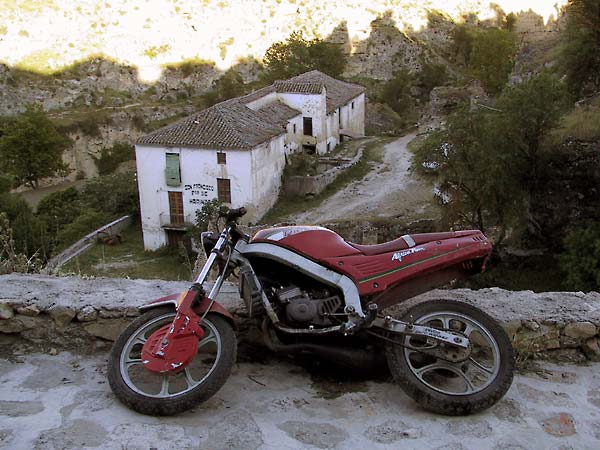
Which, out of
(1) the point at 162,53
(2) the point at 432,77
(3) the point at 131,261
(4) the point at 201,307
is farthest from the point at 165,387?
(1) the point at 162,53

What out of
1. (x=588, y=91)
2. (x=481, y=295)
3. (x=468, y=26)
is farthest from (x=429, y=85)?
(x=481, y=295)

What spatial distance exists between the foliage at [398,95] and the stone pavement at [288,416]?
132 feet

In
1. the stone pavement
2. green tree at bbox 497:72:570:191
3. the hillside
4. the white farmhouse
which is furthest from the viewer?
the hillside

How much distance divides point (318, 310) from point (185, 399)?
81 centimetres

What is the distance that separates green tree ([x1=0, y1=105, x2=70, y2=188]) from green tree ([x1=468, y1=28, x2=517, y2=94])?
26.3 metres

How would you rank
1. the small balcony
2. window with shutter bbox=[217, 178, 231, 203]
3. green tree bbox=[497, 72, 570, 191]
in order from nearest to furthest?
1. green tree bbox=[497, 72, 570, 191]
2. window with shutter bbox=[217, 178, 231, 203]
3. the small balcony

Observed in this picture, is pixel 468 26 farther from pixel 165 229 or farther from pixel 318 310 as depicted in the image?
pixel 318 310

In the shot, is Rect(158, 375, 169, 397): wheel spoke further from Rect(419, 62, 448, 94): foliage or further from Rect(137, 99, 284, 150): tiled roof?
Rect(419, 62, 448, 94): foliage

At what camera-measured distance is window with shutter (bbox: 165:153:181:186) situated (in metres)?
23.2

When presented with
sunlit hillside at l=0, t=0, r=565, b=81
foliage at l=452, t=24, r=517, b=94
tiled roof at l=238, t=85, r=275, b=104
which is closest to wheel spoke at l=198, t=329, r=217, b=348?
tiled roof at l=238, t=85, r=275, b=104

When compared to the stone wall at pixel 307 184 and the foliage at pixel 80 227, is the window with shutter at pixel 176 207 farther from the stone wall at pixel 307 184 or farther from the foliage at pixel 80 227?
the stone wall at pixel 307 184

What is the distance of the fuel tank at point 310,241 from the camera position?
318cm

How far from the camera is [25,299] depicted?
3.59m

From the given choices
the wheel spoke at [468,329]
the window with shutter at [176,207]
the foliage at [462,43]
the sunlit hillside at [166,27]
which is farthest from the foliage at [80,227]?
the foliage at [462,43]
